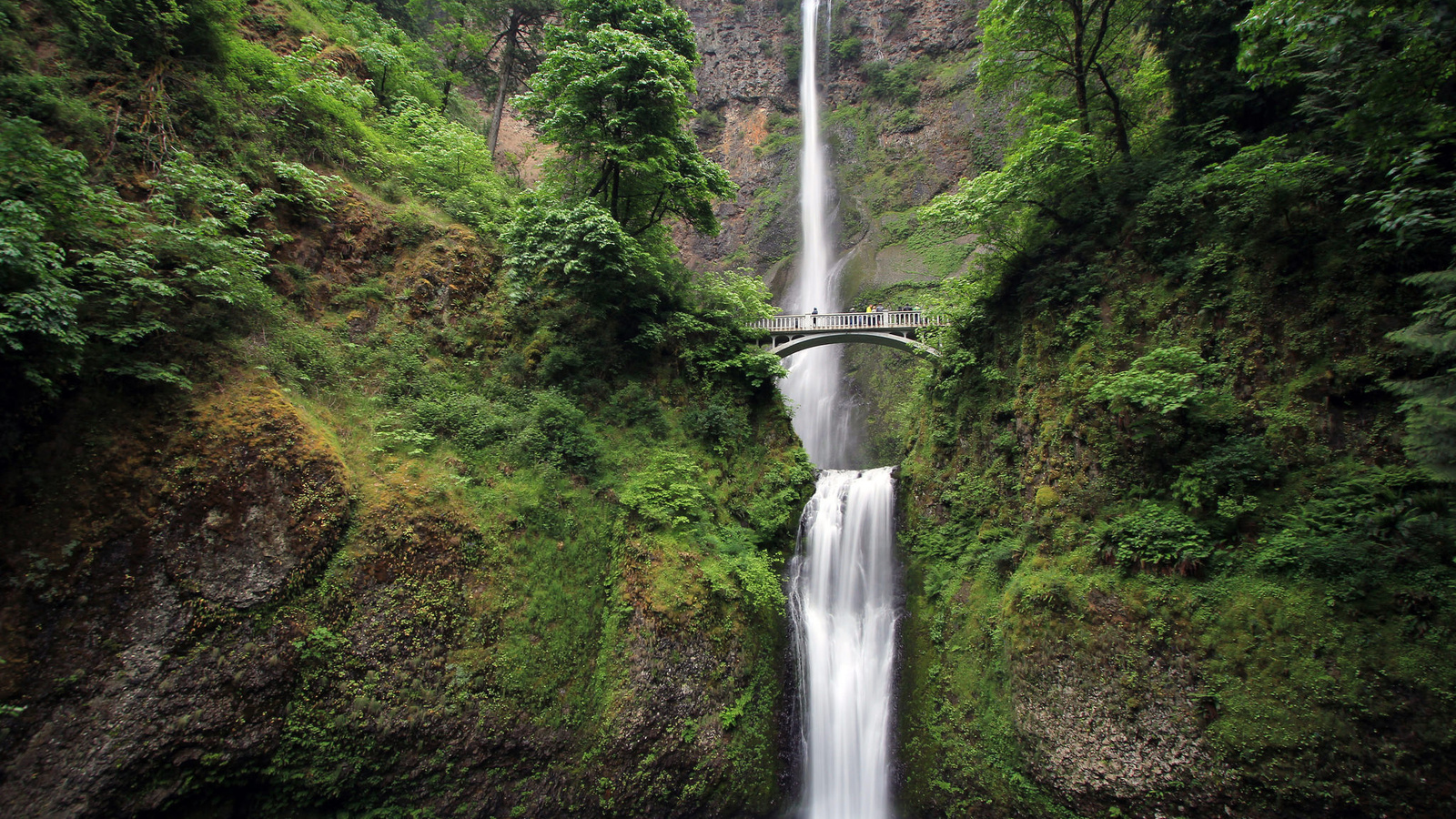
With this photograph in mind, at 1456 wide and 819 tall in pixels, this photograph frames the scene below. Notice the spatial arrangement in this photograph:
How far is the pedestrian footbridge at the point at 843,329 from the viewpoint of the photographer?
59.3 ft

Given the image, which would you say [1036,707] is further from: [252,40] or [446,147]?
[252,40]

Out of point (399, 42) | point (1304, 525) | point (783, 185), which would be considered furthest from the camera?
point (783, 185)

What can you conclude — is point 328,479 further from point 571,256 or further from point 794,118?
point 794,118

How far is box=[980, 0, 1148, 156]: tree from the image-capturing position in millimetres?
11203

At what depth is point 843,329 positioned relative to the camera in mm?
18062

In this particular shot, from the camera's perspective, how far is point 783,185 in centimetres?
3319

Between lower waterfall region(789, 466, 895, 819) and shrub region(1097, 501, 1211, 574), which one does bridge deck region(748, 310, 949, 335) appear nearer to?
lower waterfall region(789, 466, 895, 819)

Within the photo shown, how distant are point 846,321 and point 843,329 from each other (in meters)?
0.69

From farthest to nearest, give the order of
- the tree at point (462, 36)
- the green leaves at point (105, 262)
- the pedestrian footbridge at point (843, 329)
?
the tree at point (462, 36) → the pedestrian footbridge at point (843, 329) → the green leaves at point (105, 262)

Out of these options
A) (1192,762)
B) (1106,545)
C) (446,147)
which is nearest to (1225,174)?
(1106,545)

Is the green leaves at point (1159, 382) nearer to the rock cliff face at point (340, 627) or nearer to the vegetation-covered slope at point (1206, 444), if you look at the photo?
the vegetation-covered slope at point (1206, 444)

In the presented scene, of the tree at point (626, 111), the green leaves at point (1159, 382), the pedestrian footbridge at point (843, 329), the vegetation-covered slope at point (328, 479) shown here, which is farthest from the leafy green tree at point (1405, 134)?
the pedestrian footbridge at point (843, 329)

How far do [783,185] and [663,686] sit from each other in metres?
30.2

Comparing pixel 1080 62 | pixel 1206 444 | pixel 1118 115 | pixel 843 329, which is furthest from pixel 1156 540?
pixel 843 329
